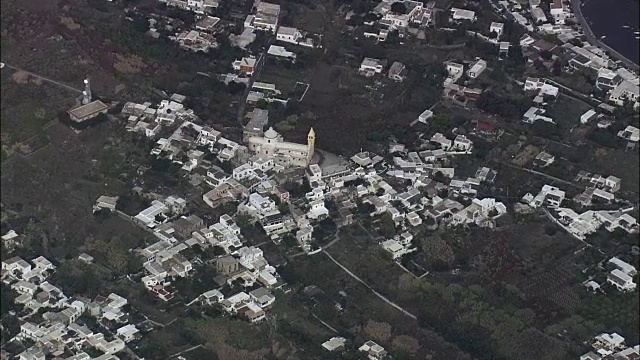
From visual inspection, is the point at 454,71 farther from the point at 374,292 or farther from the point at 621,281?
the point at 374,292

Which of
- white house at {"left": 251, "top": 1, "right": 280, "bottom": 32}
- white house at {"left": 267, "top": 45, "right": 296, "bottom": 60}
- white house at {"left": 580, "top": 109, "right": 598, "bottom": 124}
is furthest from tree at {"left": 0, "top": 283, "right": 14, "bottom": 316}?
white house at {"left": 580, "top": 109, "right": 598, "bottom": 124}

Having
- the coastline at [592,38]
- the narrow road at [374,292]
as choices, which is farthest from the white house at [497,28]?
the narrow road at [374,292]

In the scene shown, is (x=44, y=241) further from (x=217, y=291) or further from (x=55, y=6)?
(x=55, y=6)

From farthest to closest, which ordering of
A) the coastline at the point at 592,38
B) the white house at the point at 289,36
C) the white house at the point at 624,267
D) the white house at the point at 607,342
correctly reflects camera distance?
the coastline at the point at 592,38 → the white house at the point at 289,36 → the white house at the point at 624,267 → the white house at the point at 607,342

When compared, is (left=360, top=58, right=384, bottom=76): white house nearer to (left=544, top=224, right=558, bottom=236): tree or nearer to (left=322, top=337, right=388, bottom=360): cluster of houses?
(left=544, top=224, right=558, bottom=236): tree

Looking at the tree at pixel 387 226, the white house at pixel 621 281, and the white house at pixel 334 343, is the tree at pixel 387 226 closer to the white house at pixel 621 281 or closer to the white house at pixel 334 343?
the white house at pixel 334 343

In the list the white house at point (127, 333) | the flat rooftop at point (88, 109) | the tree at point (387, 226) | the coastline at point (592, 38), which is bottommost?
the white house at point (127, 333)

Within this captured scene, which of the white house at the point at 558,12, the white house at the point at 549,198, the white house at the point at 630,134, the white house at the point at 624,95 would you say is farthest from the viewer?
the white house at the point at 558,12

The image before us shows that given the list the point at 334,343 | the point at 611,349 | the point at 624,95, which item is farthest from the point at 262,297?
the point at 624,95
